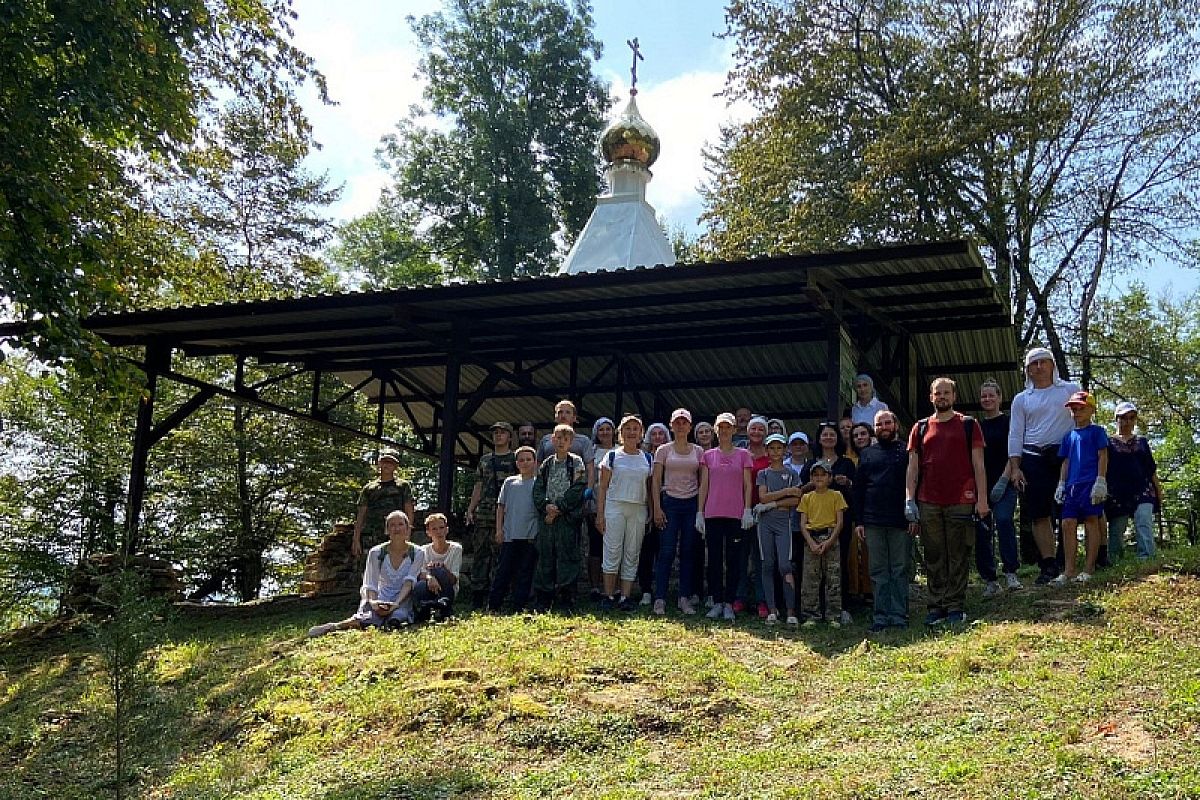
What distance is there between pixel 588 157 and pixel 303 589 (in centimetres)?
2150

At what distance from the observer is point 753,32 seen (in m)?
20.7

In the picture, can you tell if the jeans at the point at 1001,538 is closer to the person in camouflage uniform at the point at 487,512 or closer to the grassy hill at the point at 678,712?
the grassy hill at the point at 678,712

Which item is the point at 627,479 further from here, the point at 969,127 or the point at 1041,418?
the point at 969,127

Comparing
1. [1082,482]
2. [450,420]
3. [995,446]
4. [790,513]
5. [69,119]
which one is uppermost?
[69,119]

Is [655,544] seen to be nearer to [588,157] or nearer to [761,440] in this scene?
[761,440]

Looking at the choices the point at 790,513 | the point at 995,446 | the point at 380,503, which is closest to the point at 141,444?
the point at 380,503

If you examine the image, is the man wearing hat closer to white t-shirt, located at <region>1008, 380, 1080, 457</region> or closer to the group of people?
the group of people

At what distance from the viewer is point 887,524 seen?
8062 millimetres

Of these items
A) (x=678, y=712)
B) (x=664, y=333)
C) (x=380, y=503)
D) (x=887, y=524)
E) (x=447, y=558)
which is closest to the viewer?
(x=678, y=712)

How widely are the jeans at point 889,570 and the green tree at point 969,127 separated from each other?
11.3m

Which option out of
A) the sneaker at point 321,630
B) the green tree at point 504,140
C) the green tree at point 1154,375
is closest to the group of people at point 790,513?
the sneaker at point 321,630

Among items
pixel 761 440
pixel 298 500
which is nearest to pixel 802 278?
pixel 761 440

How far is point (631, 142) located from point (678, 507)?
1190 cm

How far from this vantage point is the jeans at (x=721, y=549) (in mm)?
8859
